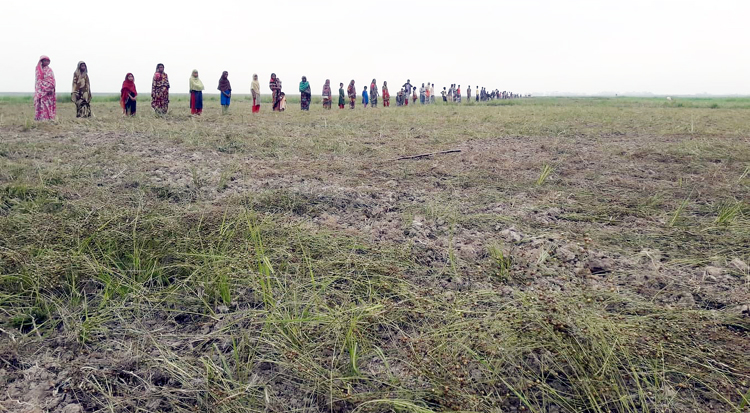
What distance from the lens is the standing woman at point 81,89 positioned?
10.3 metres

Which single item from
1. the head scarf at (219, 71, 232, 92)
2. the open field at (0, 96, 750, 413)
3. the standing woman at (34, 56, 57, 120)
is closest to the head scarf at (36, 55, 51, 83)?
the standing woman at (34, 56, 57, 120)

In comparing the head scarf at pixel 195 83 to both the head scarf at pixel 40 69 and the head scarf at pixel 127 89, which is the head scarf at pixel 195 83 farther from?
the head scarf at pixel 40 69

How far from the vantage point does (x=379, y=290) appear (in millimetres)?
2232

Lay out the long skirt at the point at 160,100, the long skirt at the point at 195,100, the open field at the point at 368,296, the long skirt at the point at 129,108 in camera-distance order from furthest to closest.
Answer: the long skirt at the point at 195,100
the long skirt at the point at 160,100
the long skirt at the point at 129,108
the open field at the point at 368,296

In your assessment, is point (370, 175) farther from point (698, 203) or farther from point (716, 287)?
point (716, 287)

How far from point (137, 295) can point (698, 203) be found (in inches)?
161

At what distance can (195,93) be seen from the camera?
12336 millimetres

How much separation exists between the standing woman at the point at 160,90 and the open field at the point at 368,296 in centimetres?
805

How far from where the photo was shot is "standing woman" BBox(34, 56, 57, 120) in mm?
9305

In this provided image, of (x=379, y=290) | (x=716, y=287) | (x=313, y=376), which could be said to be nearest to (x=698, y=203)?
(x=716, y=287)

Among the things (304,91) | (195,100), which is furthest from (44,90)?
(304,91)

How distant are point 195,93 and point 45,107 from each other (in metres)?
→ 3.65

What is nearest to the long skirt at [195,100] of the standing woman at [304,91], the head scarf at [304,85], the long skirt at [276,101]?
the long skirt at [276,101]

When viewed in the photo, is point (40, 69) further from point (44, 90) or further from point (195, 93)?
point (195, 93)
